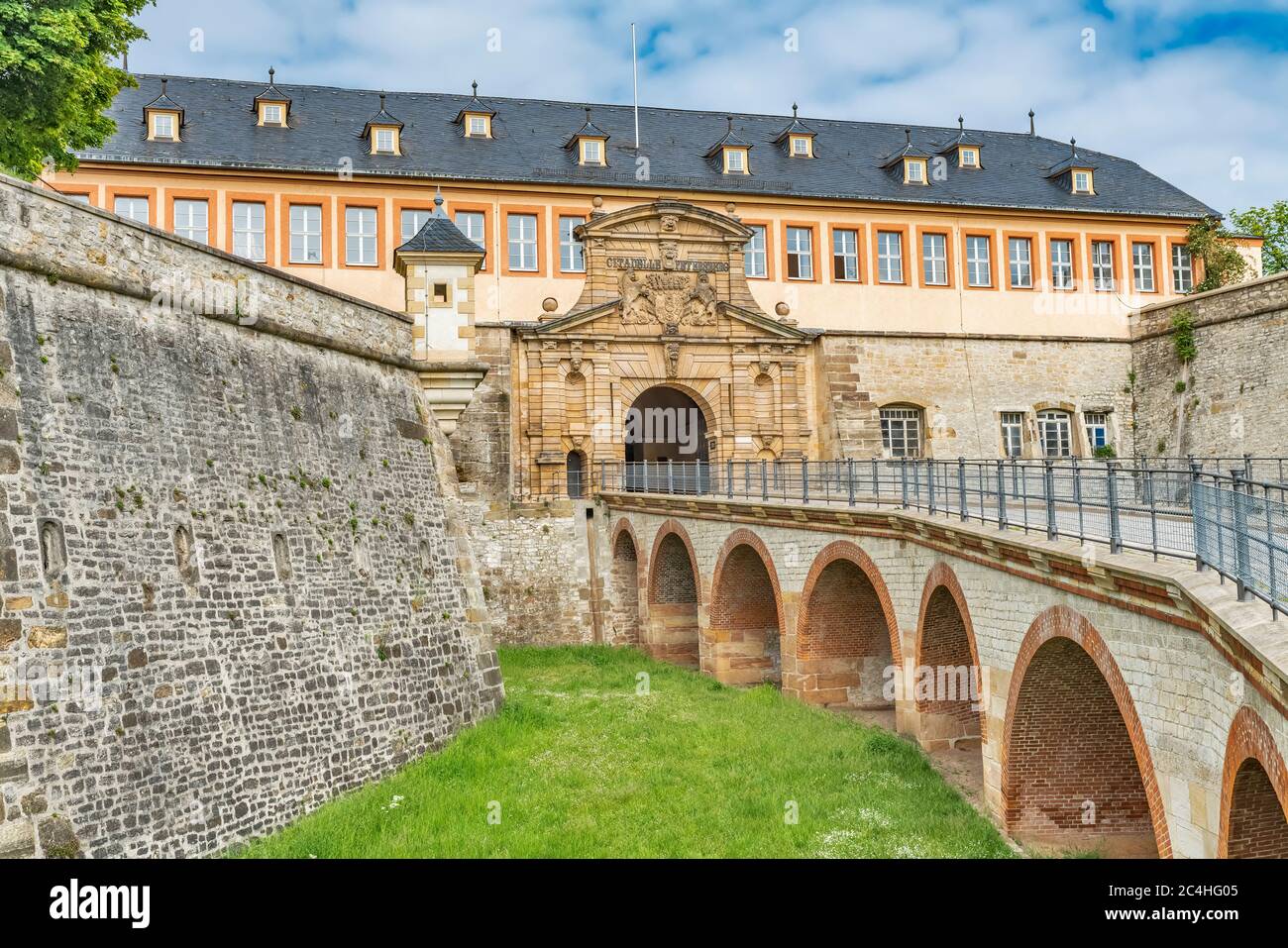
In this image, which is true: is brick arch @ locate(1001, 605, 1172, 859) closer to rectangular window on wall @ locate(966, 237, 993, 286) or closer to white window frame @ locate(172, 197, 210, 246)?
rectangular window on wall @ locate(966, 237, 993, 286)

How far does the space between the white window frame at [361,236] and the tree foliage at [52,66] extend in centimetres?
951

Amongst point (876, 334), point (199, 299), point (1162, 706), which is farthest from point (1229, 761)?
point (876, 334)

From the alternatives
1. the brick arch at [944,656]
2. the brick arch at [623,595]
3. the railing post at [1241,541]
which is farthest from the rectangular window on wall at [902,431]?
the railing post at [1241,541]

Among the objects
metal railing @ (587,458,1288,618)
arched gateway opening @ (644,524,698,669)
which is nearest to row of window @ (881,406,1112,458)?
arched gateway opening @ (644,524,698,669)

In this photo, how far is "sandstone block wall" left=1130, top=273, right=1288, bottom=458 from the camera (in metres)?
27.3

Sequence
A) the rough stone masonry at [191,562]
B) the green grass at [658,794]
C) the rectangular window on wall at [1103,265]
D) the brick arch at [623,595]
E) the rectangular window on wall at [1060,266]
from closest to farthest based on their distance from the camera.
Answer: the rough stone masonry at [191,562] < the green grass at [658,794] < the brick arch at [623,595] < the rectangular window on wall at [1060,266] < the rectangular window on wall at [1103,265]

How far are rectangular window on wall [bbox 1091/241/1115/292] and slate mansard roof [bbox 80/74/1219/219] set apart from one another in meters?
1.02

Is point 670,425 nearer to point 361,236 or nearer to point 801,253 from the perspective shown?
point 801,253

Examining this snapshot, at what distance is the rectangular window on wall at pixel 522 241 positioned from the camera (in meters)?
28.9

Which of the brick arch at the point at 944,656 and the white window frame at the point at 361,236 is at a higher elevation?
the white window frame at the point at 361,236

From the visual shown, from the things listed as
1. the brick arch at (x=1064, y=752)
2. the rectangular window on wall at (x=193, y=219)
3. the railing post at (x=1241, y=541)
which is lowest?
the brick arch at (x=1064, y=752)

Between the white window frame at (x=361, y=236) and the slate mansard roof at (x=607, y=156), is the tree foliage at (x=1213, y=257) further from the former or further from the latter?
the white window frame at (x=361, y=236)

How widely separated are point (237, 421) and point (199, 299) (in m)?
1.73

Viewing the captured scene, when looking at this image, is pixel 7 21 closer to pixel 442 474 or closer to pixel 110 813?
pixel 442 474
